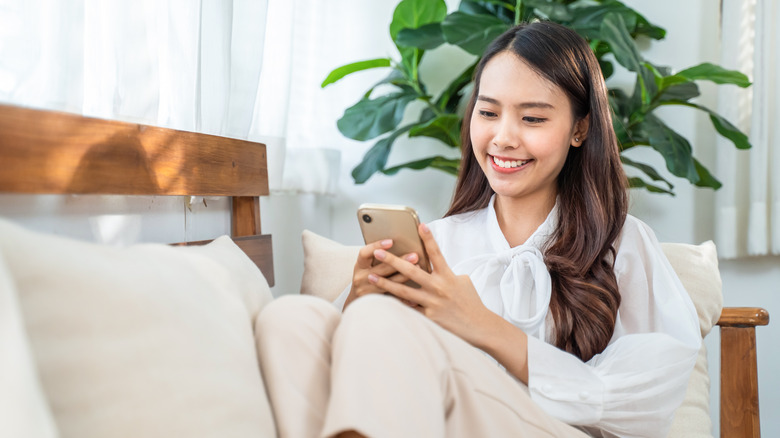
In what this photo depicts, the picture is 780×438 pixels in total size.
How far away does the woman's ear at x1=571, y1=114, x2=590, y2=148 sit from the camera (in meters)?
1.45

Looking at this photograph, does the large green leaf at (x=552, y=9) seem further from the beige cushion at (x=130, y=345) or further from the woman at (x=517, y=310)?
the beige cushion at (x=130, y=345)

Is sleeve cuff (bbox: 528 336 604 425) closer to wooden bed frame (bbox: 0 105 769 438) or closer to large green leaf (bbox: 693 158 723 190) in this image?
wooden bed frame (bbox: 0 105 769 438)

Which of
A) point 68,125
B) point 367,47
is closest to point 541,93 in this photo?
point 68,125

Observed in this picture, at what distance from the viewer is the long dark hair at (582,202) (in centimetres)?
130

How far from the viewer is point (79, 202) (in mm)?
1101

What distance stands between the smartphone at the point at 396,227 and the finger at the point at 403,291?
5cm

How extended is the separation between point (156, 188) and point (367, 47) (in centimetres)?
146

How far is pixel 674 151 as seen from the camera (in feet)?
6.53

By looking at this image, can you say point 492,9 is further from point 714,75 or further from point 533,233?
point 533,233

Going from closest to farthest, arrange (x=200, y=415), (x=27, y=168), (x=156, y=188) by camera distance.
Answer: (x=200, y=415), (x=27, y=168), (x=156, y=188)

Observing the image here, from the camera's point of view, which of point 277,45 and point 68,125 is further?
point 277,45

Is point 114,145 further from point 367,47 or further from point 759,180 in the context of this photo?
point 759,180

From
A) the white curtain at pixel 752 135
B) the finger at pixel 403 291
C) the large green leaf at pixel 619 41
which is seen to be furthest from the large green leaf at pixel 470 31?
the finger at pixel 403 291

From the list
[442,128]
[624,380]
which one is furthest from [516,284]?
[442,128]
